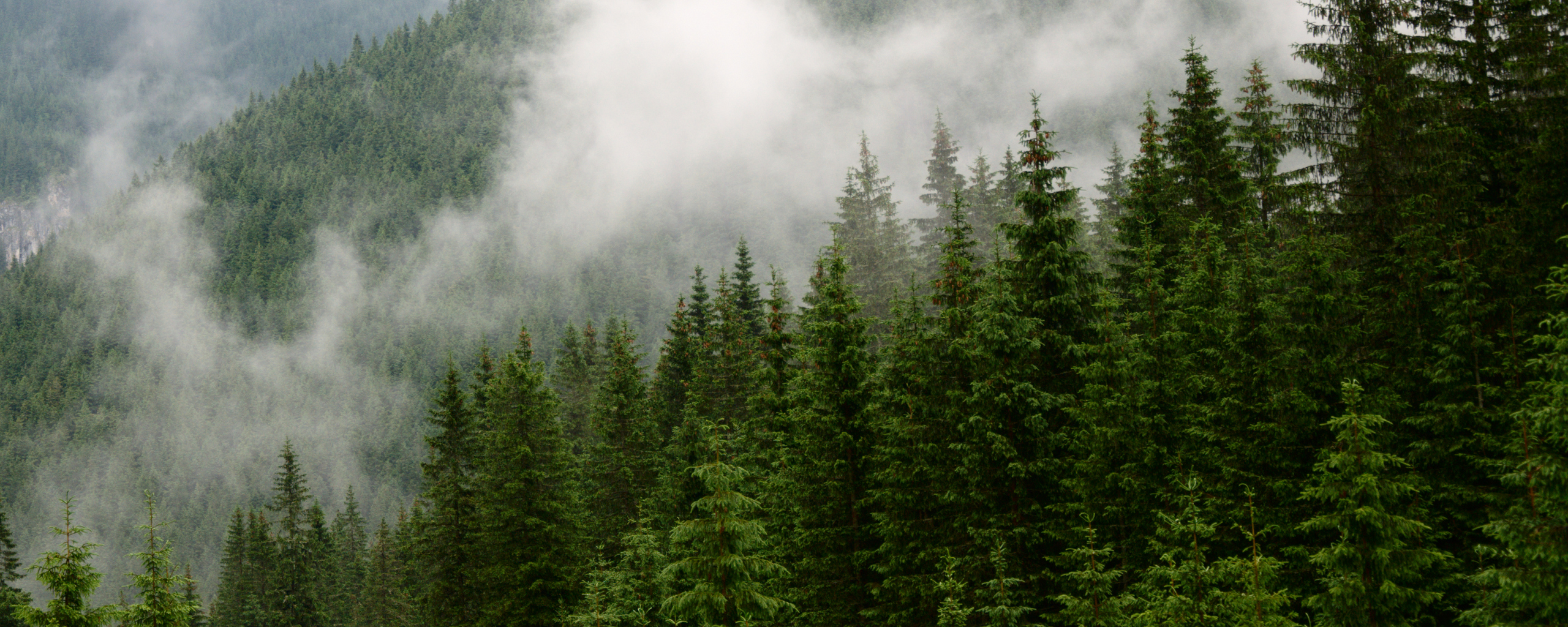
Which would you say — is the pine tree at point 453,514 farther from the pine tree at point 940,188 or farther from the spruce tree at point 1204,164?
the pine tree at point 940,188

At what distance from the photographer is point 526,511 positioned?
29.8m

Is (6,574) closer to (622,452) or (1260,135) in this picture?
(622,452)

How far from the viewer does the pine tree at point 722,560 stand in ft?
50.4

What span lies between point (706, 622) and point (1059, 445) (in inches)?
317

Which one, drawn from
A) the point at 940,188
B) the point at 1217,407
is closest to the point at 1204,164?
the point at 1217,407

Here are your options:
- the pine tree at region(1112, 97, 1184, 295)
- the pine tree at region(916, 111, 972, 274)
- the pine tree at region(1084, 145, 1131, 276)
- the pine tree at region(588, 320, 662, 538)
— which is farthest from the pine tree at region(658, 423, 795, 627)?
the pine tree at region(916, 111, 972, 274)

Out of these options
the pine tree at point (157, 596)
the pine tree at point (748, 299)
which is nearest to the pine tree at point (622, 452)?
the pine tree at point (748, 299)

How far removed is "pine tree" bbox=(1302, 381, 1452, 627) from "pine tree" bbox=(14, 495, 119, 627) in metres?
20.8

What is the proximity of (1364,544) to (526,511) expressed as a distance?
2489 cm

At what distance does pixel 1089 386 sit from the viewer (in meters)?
16.7

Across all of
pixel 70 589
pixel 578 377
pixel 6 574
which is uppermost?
pixel 578 377

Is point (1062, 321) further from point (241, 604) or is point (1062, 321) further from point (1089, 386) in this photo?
point (241, 604)

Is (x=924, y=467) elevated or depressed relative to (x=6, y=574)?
depressed

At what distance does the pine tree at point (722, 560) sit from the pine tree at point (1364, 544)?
28.8 ft
